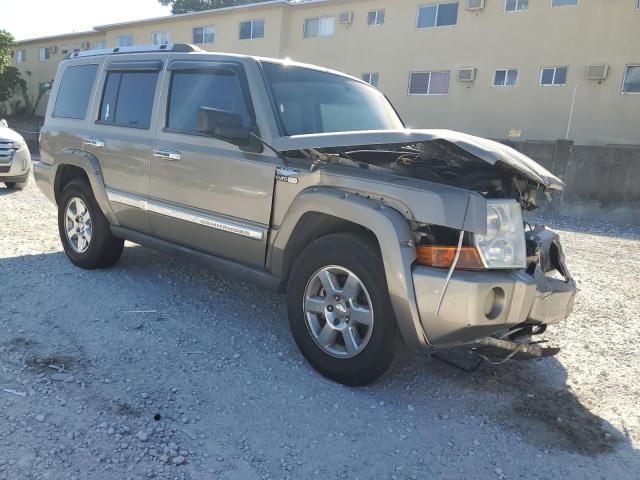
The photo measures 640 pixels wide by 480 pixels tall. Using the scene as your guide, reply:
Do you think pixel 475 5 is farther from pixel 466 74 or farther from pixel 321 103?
pixel 321 103

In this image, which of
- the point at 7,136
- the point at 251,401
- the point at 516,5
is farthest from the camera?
the point at 516,5

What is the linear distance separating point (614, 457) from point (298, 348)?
6.44 feet

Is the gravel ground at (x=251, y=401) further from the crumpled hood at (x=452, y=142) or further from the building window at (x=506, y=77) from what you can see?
the building window at (x=506, y=77)

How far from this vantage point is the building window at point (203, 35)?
25.6 metres

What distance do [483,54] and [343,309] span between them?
60.0 ft

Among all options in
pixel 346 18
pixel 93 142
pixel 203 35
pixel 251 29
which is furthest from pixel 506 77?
pixel 93 142

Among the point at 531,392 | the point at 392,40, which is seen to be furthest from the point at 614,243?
the point at 392,40

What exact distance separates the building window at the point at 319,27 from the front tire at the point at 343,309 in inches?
831

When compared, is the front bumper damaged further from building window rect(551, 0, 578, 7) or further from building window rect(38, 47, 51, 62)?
building window rect(38, 47, 51, 62)

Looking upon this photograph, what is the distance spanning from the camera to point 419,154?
10.2 feet

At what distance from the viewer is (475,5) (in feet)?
60.9

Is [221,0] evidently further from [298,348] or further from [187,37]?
[298,348]

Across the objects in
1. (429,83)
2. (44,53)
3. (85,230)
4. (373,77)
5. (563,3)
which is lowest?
(85,230)

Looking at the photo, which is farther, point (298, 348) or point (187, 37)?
point (187, 37)
